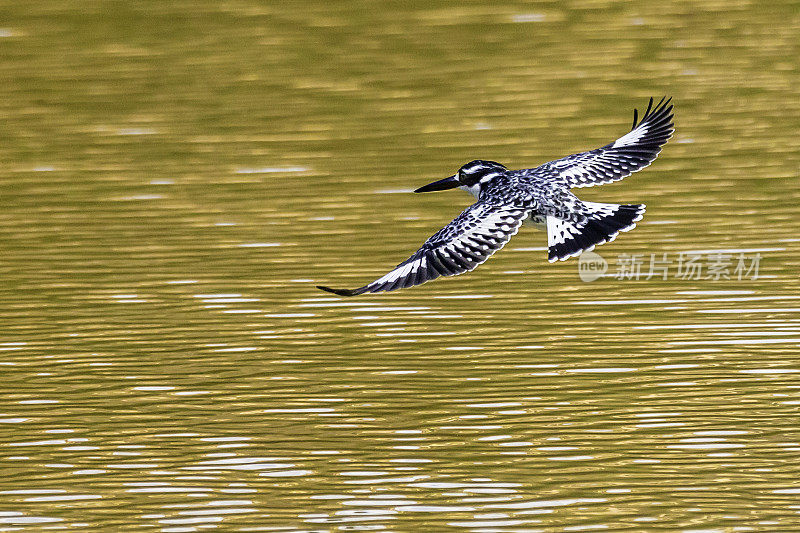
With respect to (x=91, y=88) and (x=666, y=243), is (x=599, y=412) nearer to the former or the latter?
(x=666, y=243)

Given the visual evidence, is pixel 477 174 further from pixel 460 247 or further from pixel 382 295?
pixel 382 295

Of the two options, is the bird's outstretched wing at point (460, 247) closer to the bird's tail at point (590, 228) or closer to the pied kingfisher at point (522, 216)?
the pied kingfisher at point (522, 216)

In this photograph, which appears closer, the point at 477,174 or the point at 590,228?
the point at 590,228

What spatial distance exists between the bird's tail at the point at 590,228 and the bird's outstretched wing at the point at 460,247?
24 centimetres

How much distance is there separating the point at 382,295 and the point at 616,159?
84.3 inches

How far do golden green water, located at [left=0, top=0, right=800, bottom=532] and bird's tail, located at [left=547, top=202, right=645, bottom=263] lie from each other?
0.91 metres

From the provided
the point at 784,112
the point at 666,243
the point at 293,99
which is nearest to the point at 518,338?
the point at 666,243

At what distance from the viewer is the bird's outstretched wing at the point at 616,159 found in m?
11.0

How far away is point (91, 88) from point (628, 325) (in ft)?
33.9

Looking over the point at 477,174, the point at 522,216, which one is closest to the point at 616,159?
the point at 477,174

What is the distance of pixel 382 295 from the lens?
1247 cm

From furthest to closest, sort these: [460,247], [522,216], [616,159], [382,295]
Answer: [382,295] → [616,159] → [522,216] → [460,247]

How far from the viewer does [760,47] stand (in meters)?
19.8

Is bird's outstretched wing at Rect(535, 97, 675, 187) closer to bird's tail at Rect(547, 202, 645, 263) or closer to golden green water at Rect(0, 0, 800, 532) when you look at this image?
bird's tail at Rect(547, 202, 645, 263)
